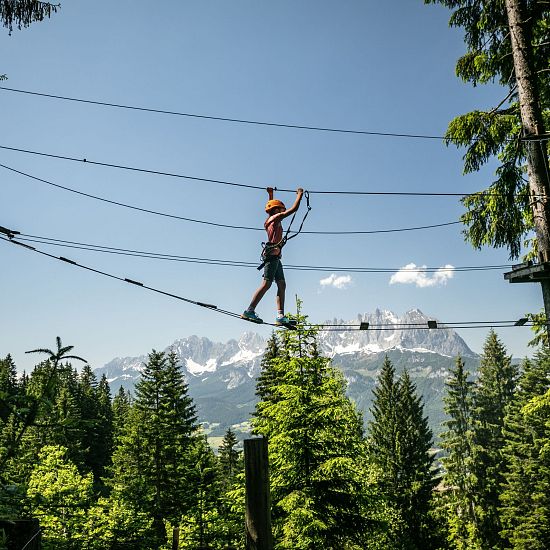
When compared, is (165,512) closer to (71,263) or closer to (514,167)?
(71,263)

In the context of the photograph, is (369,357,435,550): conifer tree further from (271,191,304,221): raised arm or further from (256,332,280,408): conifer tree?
(271,191,304,221): raised arm

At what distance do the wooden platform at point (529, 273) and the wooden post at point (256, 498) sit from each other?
5791mm

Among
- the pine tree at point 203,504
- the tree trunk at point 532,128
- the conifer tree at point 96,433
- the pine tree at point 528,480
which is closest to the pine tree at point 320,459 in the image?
the pine tree at point 203,504

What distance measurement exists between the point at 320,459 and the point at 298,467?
83 cm

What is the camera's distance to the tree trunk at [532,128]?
8141mm

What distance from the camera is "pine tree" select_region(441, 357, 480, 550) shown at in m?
35.0

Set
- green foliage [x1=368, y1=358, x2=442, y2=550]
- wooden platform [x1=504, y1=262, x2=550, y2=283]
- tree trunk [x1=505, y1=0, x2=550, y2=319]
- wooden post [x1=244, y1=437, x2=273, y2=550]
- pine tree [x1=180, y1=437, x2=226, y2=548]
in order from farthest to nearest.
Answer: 1. green foliage [x1=368, y1=358, x2=442, y2=550]
2. pine tree [x1=180, y1=437, x2=226, y2=548]
3. tree trunk [x1=505, y1=0, x2=550, y2=319]
4. wooden platform [x1=504, y1=262, x2=550, y2=283]
5. wooden post [x1=244, y1=437, x2=273, y2=550]

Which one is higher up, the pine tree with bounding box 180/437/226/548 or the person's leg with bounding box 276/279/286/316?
the person's leg with bounding box 276/279/286/316

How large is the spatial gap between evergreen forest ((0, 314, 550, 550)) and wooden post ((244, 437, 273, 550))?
5.15 ft

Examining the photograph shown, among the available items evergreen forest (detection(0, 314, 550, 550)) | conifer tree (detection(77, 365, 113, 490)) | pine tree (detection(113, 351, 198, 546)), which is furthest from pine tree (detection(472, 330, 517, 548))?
conifer tree (detection(77, 365, 113, 490))

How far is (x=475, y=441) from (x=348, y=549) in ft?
110

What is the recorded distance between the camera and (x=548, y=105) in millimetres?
10148

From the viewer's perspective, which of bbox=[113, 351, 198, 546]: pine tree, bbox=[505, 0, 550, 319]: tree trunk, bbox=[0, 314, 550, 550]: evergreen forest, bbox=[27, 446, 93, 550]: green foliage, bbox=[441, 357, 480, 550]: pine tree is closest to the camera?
bbox=[505, 0, 550, 319]: tree trunk

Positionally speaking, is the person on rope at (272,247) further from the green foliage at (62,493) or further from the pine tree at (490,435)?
the pine tree at (490,435)
